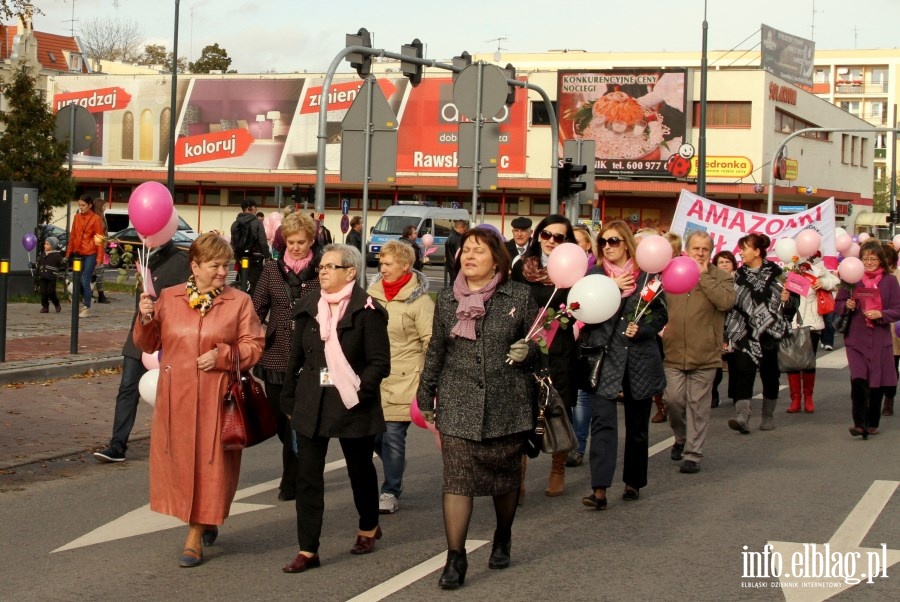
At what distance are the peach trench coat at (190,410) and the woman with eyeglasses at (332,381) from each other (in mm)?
313

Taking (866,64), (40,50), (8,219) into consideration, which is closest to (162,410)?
(8,219)

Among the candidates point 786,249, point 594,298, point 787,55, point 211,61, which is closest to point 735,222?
point 786,249

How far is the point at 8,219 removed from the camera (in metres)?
21.4

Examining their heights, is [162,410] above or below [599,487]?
above

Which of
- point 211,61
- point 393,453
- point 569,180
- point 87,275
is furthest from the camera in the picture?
point 211,61

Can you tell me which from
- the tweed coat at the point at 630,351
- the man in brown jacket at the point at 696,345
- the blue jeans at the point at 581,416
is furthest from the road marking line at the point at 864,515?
the blue jeans at the point at 581,416

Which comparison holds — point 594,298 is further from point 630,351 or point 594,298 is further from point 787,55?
point 787,55

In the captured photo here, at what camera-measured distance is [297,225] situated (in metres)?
7.57

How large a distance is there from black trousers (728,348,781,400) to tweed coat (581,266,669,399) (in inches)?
124

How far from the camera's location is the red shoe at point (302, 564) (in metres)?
6.23

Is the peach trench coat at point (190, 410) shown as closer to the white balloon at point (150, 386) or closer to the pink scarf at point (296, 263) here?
the white balloon at point (150, 386)

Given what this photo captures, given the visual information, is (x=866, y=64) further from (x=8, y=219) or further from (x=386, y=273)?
(x=386, y=273)

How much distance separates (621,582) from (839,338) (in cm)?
1814

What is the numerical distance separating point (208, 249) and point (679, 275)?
3.30 m
